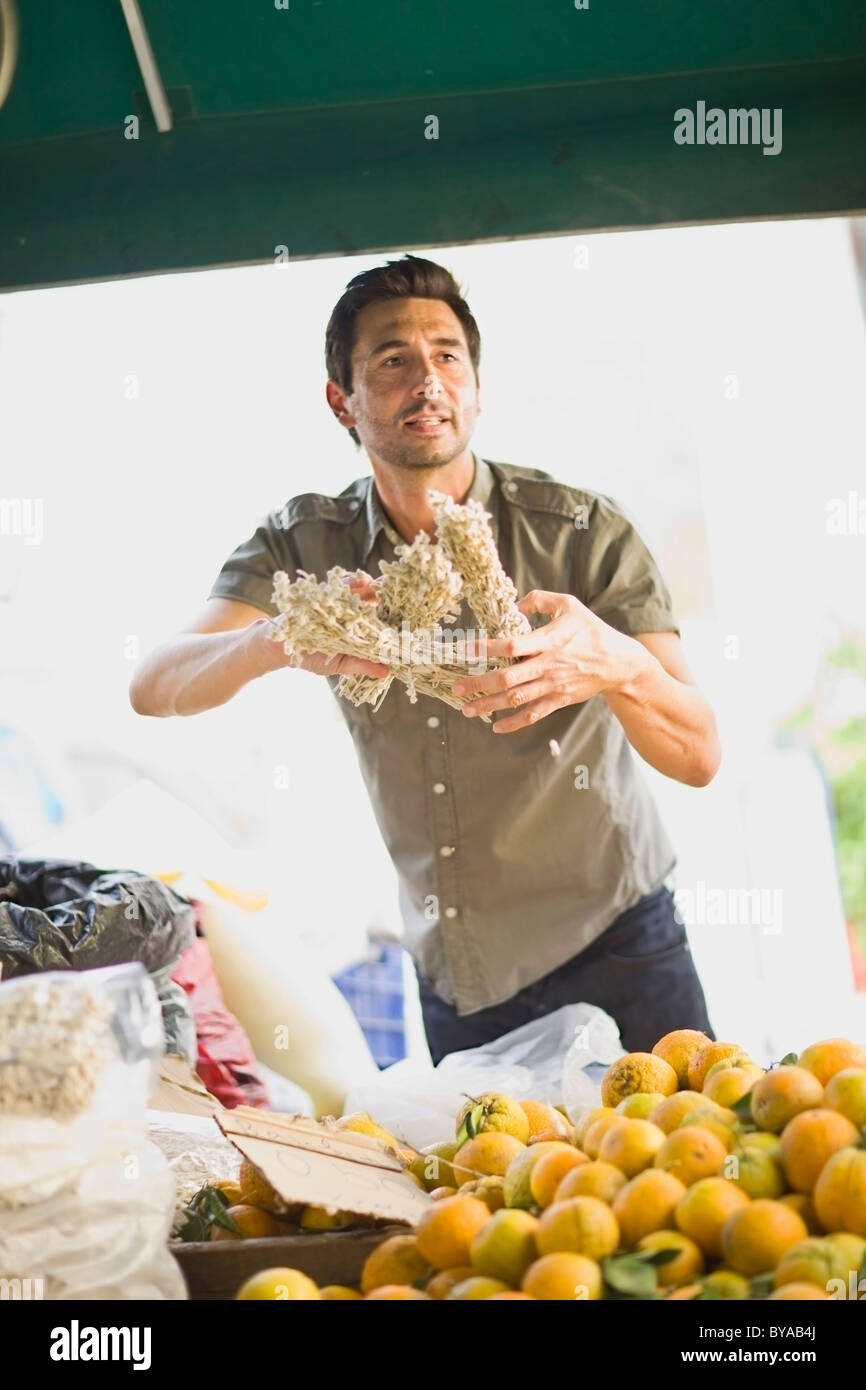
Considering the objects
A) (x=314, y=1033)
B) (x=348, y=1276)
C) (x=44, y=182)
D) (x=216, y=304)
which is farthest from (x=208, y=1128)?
(x=44, y=182)

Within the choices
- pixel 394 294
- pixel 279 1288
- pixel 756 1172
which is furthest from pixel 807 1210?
pixel 394 294

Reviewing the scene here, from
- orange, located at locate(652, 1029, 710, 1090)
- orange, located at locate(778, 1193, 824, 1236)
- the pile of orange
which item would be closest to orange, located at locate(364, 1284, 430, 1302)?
the pile of orange

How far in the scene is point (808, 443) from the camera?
2.06 m

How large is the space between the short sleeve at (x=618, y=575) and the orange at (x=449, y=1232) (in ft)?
3.48

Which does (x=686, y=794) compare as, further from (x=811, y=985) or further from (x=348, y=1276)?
(x=348, y=1276)

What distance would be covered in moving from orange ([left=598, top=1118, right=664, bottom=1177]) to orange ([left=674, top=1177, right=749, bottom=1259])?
0.08 meters

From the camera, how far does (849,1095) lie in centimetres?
112

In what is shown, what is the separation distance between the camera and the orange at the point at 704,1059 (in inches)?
52.7

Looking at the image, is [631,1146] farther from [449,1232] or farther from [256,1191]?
[256,1191]

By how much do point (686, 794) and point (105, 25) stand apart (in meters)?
1.60

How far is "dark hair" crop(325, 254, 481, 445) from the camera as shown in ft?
6.73

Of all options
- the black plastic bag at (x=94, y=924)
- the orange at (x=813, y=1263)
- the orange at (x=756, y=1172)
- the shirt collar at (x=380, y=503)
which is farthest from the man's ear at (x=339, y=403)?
the orange at (x=813, y=1263)

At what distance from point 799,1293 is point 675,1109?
0.79 feet

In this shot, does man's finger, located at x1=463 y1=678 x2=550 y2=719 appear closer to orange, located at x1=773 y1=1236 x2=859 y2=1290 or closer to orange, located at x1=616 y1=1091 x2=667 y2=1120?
orange, located at x1=616 y1=1091 x2=667 y2=1120
